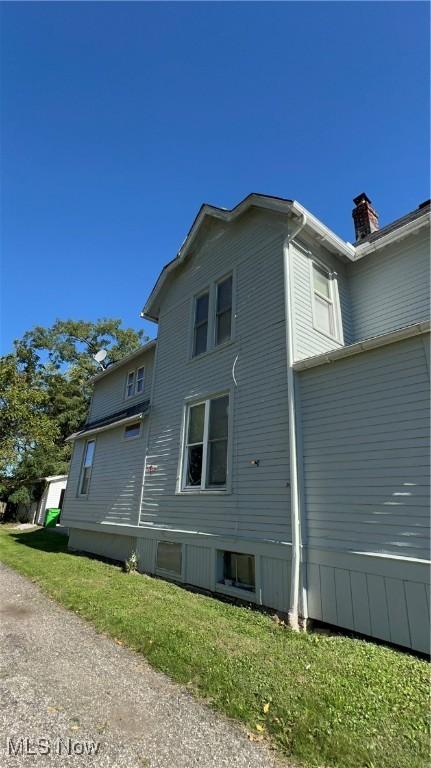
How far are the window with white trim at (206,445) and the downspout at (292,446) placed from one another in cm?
186

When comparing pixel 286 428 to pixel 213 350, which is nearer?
pixel 286 428

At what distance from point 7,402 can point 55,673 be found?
807 inches

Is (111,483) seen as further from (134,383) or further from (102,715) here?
(102,715)

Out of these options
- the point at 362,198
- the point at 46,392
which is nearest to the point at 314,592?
the point at 362,198

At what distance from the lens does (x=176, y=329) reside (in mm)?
10398

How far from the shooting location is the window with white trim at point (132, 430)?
10.7m

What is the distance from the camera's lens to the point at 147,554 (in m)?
8.69

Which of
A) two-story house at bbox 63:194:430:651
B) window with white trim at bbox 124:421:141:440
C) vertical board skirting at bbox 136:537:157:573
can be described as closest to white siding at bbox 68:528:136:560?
two-story house at bbox 63:194:430:651

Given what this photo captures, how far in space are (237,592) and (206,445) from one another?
2928mm

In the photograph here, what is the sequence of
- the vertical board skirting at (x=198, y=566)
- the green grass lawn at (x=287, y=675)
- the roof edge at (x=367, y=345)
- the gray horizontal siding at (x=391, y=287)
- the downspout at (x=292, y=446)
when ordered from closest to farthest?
1. the green grass lawn at (x=287, y=675)
2. the roof edge at (x=367, y=345)
3. the downspout at (x=292, y=446)
4. the vertical board skirting at (x=198, y=566)
5. the gray horizontal siding at (x=391, y=287)

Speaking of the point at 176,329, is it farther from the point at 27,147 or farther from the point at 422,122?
the point at 27,147

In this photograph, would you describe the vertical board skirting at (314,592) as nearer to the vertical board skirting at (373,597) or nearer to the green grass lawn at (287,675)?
the vertical board skirting at (373,597)

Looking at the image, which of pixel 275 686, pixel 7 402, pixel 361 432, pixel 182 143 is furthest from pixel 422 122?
pixel 7 402
